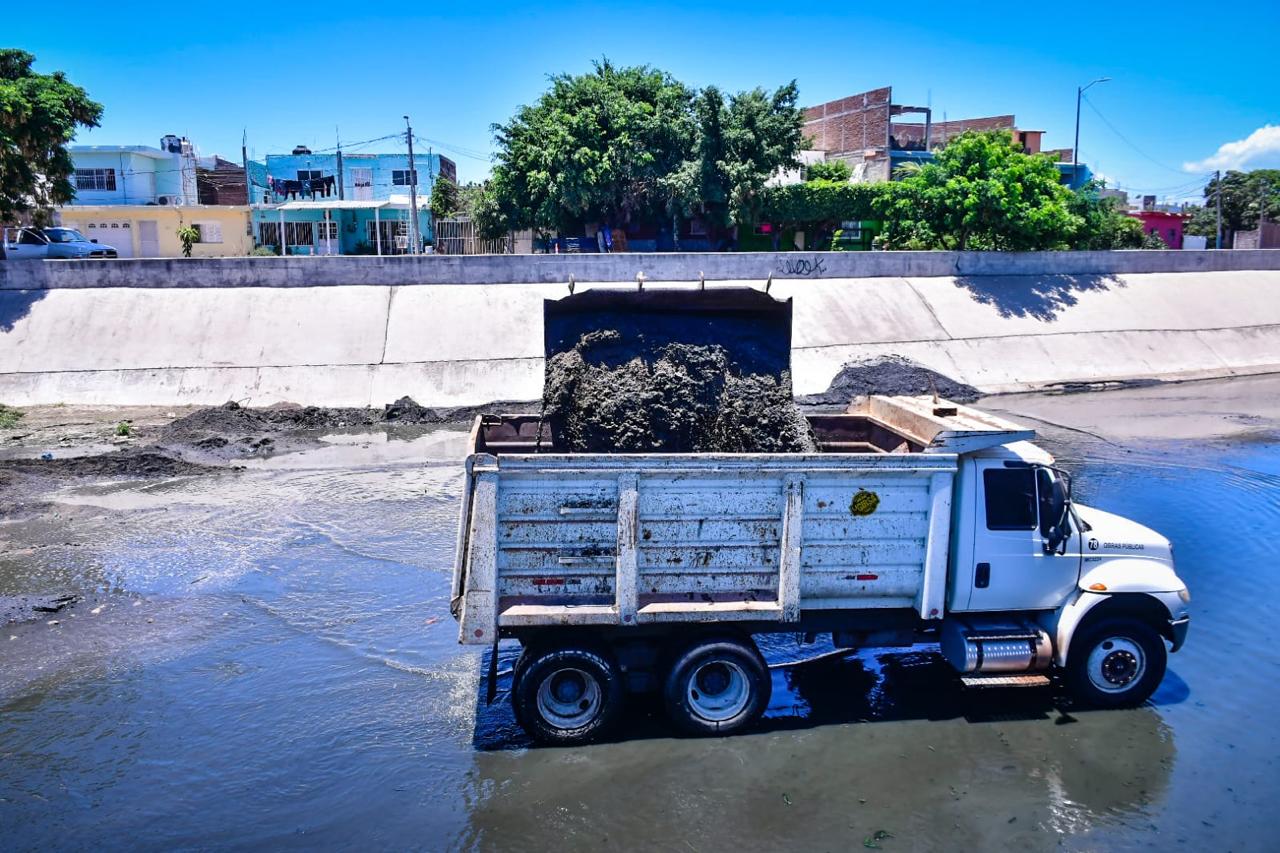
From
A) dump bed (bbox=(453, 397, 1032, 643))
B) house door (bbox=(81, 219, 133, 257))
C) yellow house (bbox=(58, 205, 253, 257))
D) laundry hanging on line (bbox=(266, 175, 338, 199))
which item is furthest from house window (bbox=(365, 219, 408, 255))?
dump bed (bbox=(453, 397, 1032, 643))

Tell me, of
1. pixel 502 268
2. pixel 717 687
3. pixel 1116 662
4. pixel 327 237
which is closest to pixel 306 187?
pixel 327 237

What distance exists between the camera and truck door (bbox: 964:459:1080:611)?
7.26m

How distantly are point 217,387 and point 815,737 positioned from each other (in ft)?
61.6

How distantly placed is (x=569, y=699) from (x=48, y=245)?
3189 cm

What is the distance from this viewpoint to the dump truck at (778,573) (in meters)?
6.79

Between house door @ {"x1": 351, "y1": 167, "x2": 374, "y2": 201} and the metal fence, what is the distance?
12.9 metres

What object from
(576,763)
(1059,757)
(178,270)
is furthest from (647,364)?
(178,270)

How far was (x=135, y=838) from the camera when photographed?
598 cm

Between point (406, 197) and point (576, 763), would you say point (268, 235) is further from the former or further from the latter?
point (576, 763)

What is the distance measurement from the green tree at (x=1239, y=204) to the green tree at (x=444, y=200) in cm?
4418

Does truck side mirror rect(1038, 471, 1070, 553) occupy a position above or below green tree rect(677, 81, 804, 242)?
below

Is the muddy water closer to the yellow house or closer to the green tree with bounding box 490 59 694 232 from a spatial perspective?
the green tree with bounding box 490 59 694 232

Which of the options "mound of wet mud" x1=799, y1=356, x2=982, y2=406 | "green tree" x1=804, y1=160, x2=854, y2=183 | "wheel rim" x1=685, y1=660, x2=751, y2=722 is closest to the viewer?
"wheel rim" x1=685, y1=660, x2=751, y2=722

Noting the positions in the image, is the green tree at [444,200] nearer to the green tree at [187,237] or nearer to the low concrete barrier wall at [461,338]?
the green tree at [187,237]
